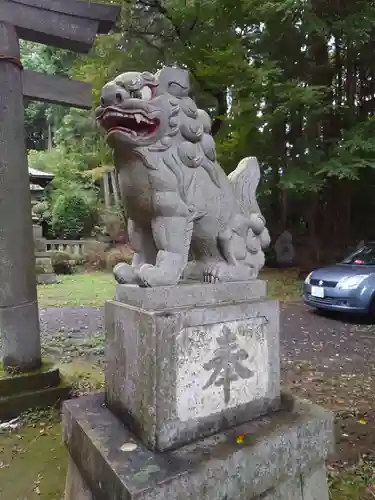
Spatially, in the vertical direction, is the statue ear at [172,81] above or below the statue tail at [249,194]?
above

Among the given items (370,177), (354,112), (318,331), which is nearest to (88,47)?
(318,331)

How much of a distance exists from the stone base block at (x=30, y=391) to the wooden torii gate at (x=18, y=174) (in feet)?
0.35

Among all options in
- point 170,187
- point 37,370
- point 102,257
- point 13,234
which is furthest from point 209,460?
point 102,257

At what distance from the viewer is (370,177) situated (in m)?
9.65

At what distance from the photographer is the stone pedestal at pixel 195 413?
1.55m

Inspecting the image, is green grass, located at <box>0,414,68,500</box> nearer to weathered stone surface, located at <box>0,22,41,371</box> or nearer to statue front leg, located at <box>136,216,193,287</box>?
weathered stone surface, located at <box>0,22,41,371</box>

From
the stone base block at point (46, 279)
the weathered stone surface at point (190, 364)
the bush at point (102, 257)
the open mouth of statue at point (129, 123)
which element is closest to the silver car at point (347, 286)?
the weathered stone surface at point (190, 364)

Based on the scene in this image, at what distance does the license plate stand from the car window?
79 cm

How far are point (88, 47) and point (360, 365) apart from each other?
4.23 metres

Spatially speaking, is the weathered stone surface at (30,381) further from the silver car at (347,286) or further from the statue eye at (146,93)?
the silver car at (347,286)

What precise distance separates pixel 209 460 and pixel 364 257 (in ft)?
19.7

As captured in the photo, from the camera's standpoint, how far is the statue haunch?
1.70 metres

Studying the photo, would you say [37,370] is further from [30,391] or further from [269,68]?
[269,68]

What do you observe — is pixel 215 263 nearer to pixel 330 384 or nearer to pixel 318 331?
pixel 330 384
